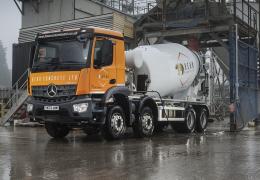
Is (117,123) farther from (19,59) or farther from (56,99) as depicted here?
(19,59)

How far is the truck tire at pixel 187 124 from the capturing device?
16797mm

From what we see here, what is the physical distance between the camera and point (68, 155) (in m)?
9.52

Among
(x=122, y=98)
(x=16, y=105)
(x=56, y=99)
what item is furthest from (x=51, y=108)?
(x=16, y=105)

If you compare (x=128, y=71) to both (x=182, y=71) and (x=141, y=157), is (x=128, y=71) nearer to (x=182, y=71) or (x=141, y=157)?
(x=182, y=71)

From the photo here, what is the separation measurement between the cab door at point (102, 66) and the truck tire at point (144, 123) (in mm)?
1732

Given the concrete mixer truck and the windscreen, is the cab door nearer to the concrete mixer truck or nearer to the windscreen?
the concrete mixer truck

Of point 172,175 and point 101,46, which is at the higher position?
point 101,46

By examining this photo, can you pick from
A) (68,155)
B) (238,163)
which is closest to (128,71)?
(68,155)

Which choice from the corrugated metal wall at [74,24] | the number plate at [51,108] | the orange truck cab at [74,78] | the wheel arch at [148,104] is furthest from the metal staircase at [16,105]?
the number plate at [51,108]

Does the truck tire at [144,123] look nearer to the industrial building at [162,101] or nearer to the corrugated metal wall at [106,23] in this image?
the industrial building at [162,101]

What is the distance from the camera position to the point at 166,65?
15539mm

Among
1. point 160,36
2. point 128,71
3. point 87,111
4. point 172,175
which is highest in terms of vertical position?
point 160,36

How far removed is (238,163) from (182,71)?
27.7 feet

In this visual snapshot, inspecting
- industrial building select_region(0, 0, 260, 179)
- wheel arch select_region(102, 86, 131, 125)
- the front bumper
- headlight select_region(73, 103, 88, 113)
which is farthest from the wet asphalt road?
wheel arch select_region(102, 86, 131, 125)
